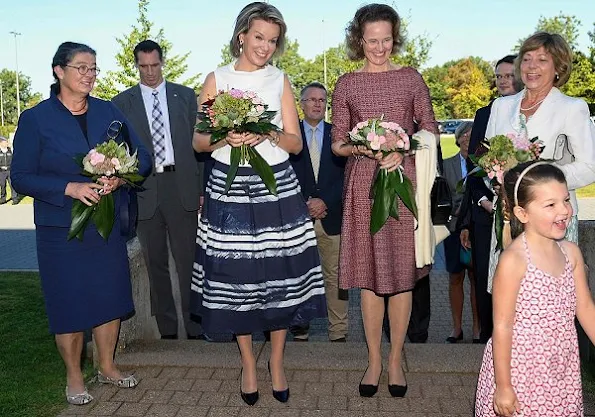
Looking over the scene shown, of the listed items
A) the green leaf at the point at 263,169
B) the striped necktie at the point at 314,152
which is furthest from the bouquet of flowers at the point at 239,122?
the striped necktie at the point at 314,152

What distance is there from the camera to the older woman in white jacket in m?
4.29

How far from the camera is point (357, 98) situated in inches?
182

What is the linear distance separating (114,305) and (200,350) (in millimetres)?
993

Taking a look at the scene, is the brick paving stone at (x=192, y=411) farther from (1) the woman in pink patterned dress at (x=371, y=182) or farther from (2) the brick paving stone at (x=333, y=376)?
(1) the woman in pink patterned dress at (x=371, y=182)

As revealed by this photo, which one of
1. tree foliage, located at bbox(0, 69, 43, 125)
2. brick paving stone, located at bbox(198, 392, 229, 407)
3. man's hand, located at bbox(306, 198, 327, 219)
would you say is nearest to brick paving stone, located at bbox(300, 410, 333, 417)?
brick paving stone, located at bbox(198, 392, 229, 407)

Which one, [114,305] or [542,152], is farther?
[114,305]

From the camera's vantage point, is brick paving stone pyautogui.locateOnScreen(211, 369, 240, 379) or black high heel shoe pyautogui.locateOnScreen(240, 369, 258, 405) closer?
black high heel shoe pyautogui.locateOnScreen(240, 369, 258, 405)

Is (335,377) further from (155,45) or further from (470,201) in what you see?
(155,45)

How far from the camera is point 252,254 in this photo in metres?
4.48

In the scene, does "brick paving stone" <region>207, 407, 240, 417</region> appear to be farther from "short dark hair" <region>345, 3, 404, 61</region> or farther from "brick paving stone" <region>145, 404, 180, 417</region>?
"short dark hair" <region>345, 3, 404, 61</region>

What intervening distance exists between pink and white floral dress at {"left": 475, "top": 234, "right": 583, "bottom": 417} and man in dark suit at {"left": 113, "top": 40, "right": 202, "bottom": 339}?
3.59 metres

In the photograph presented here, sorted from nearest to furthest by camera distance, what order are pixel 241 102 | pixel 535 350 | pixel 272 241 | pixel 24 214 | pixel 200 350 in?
pixel 535 350 < pixel 241 102 < pixel 272 241 < pixel 200 350 < pixel 24 214

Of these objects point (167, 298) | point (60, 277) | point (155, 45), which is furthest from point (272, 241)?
point (155, 45)

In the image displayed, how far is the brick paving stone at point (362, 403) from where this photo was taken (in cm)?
443
